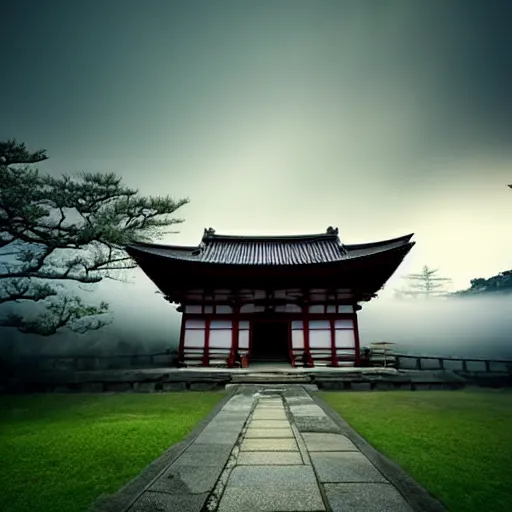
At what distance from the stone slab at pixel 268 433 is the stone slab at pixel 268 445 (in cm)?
22

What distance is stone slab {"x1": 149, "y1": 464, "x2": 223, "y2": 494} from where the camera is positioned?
9.41 ft

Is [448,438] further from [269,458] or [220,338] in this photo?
[220,338]

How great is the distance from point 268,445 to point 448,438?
2907 mm

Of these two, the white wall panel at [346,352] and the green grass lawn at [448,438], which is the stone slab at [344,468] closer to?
the green grass lawn at [448,438]

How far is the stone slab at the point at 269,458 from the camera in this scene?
356cm

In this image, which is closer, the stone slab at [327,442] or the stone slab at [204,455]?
the stone slab at [204,455]

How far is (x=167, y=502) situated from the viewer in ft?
Result: 8.64

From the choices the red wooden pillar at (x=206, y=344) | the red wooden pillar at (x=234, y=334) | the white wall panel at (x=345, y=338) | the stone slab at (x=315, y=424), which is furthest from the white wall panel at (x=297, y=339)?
the stone slab at (x=315, y=424)

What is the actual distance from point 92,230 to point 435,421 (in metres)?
11.3

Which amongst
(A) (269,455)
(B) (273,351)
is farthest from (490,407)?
(B) (273,351)

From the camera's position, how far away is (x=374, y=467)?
3.40m

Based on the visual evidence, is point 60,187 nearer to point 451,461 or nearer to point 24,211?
point 24,211

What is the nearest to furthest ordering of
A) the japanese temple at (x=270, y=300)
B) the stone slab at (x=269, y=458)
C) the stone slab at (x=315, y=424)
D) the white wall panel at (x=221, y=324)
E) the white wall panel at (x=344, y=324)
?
the stone slab at (x=269, y=458) → the stone slab at (x=315, y=424) → the japanese temple at (x=270, y=300) → the white wall panel at (x=344, y=324) → the white wall panel at (x=221, y=324)

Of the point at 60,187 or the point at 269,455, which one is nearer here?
the point at 269,455
